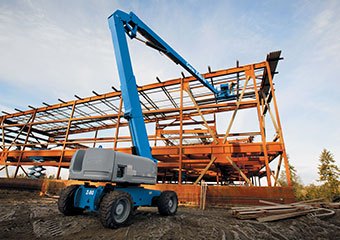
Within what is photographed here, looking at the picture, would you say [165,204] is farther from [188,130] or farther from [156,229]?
[188,130]

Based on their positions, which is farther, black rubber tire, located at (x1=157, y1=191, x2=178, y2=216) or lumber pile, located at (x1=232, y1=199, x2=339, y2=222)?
black rubber tire, located at (x1=157, y1=191, x2=178, y2=216)

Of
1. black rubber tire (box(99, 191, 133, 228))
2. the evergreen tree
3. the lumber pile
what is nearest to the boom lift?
black rubber tire (box(99, 191, 133, 228))

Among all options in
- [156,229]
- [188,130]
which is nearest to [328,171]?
[188,130]

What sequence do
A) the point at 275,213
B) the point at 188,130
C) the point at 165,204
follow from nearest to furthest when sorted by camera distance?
the point at 165,204 → the point at 275,213 → the point at 188,130

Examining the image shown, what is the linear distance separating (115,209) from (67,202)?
188 centimetres

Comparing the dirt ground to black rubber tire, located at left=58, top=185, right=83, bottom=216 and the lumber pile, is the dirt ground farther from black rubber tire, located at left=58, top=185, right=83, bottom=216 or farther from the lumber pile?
black rubber tire, located at left=58, top=185, right=83, bottom=216

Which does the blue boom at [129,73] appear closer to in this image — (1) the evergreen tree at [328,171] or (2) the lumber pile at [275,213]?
(2) the lumber pile at [275,213]

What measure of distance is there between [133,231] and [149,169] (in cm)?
214

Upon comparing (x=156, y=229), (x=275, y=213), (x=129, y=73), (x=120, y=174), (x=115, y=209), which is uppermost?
(x=129, y=73)

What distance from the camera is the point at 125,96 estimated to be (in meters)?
6.92

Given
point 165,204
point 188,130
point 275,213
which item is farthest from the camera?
point 188,130

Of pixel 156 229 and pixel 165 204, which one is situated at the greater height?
pixel 165 204

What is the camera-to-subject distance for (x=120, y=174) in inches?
212

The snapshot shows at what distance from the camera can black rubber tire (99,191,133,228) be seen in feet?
14.6
